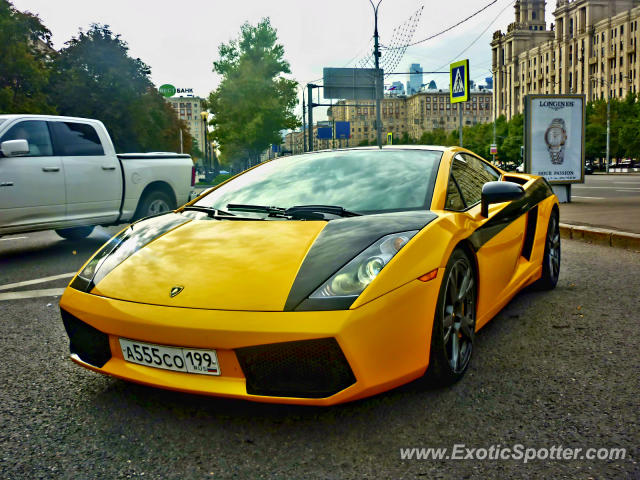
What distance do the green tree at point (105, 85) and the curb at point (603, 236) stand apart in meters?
28.3

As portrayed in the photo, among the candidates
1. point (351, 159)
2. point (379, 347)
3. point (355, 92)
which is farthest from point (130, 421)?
point (355, 92)

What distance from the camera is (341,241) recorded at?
8.78 feet

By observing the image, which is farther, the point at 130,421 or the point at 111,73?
the point at 111,73

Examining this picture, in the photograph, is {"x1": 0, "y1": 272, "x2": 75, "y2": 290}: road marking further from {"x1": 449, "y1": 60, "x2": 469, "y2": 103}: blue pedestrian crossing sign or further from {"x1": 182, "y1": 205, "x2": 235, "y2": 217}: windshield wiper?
{"x1": 449, "y1": 60, "x2": 469, "y2": 103}: blue pedestrian crossing sign

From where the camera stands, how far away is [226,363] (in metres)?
2.31

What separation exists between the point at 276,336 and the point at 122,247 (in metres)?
1.20

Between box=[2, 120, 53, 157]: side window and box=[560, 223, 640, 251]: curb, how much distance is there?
6.85m

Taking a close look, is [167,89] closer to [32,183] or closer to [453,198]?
[32,183]

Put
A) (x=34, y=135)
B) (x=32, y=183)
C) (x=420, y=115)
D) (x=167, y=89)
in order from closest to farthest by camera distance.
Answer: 1. (x=32, y=183)
2. (x=34, y=135)
3. (x=167, y=89)
4. (x=420, y=115)

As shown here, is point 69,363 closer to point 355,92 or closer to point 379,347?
point 379,347

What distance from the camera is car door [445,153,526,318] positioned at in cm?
327

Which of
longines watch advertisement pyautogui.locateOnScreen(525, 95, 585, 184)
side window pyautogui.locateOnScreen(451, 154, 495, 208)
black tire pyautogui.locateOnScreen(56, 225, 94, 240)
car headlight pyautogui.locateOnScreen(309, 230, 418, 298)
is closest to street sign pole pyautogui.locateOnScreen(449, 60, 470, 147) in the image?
longines watch advertisement pyautogui.locateOnScreen(525, 95, 585, 184)

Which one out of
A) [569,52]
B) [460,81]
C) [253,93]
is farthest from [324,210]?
[569,52]

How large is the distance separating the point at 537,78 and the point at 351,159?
128 m
